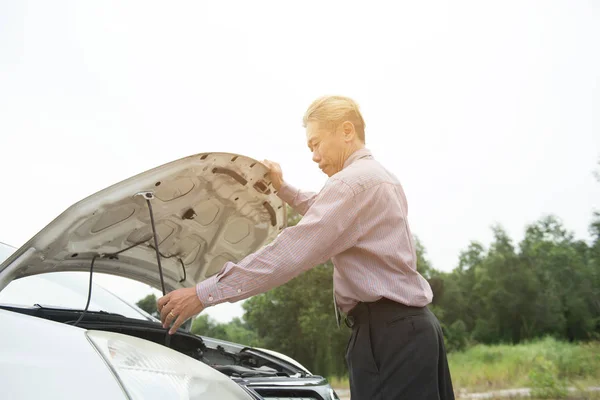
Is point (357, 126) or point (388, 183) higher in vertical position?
point (357, 126)

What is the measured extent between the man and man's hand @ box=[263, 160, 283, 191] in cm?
65

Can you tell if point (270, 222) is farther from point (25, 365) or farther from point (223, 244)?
point (25, 365)

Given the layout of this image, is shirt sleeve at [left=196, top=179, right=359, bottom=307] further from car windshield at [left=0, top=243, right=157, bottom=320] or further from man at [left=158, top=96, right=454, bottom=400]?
car windshield at [left=0, top=243, right=157, bottom=320]

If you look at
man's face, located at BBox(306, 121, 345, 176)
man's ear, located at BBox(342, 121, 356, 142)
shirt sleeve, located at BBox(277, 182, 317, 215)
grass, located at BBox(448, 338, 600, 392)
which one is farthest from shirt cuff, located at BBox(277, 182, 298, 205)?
grass, located at BBox(448, 338, 600, 392)

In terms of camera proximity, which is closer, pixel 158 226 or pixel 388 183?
pixel 388 183

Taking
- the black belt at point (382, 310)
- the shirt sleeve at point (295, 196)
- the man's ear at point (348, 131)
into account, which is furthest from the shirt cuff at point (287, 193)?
the black belt at point (382, 310)

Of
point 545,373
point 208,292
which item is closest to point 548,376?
point 545,373

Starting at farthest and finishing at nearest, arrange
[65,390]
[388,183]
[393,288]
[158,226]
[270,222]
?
[270,222]
[158,226]
[388,183]
[393,288]
[65,390]

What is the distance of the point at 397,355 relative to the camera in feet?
6.15

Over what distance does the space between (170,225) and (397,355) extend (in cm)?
132

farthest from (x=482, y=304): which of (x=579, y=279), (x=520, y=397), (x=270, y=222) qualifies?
(x=270, y=222)

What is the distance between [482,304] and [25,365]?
105ft

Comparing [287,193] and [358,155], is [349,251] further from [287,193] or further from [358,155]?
[287,193]

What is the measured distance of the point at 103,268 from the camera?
2.77 metres
